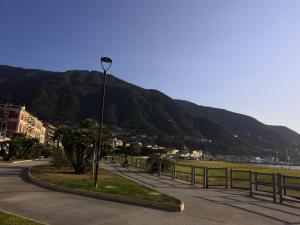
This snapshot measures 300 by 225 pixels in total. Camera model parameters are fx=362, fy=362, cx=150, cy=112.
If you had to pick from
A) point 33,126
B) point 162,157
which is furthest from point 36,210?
point 33,126

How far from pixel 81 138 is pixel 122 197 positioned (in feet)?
49.3

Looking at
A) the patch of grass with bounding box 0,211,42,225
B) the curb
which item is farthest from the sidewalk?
the patch of grass with bounding box 0,211,42,225

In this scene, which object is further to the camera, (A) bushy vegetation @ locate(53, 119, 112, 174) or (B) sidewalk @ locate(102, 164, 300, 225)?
(A) bushy vegetation @ locate(53, 119, 112, 174)

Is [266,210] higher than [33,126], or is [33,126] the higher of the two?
[33,126]

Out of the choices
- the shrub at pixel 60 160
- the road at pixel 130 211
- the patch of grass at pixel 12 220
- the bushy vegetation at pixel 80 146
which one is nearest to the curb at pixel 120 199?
the road at pixel 130 211

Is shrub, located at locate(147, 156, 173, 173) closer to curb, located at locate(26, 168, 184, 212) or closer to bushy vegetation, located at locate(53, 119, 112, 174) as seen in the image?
bushy vegetation, located at locate(53, 119, 112, 174)

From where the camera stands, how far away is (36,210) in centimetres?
1106

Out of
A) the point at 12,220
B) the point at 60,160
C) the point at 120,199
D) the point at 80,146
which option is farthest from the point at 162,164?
Answer: the point at 12,220

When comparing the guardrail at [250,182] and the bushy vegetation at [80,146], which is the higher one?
the bushy vegetation at [80,146]

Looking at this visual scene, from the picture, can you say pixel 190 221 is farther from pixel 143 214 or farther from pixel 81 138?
pixel 81 138

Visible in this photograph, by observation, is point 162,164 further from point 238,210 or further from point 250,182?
point 238,210

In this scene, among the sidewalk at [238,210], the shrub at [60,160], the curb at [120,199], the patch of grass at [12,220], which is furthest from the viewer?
the shrub at [60,160]

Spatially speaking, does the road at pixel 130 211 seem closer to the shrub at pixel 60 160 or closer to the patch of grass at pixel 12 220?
the patch of grass at pixel 12 220

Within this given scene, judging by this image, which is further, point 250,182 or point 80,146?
point 80,146
